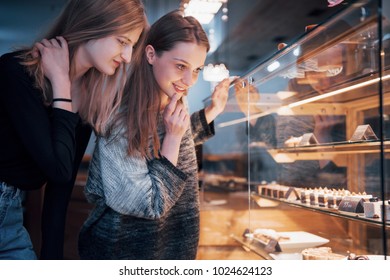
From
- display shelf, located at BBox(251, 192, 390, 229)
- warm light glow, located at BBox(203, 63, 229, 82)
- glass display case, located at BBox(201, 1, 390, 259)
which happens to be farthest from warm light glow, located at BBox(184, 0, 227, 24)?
display shelf, located at BBox(251, 192, 390, 229)

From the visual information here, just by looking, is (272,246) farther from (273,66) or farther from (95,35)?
(95,35)

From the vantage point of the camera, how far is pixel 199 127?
Result: 79.6 inches

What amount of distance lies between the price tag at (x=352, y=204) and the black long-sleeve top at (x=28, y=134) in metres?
1.06

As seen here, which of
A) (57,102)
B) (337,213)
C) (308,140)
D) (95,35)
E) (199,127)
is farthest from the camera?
(308,140)

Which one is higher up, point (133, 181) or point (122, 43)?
point (122, 43)

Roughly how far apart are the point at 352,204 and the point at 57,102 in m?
1.16

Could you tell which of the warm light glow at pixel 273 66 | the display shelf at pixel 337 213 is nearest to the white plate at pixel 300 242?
the display shelf at pixel 337 213

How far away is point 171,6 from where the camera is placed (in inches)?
77.7

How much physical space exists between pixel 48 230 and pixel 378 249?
1287 millimetres

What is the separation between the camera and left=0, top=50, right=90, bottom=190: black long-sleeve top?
1432mm

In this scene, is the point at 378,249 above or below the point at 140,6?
below

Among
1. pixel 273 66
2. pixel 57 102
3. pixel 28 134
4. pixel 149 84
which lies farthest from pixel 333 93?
pixel 28 134
